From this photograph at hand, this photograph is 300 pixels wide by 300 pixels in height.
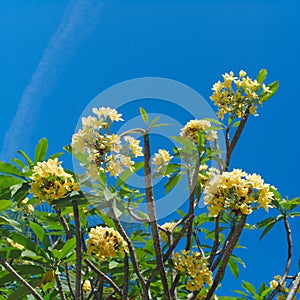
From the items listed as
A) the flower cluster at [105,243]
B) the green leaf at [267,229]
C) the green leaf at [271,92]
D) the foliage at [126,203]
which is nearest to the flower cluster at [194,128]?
the foliage at [126,203]

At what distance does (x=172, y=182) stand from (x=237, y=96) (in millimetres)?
609

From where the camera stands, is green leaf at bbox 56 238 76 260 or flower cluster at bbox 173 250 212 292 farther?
flower cluster at bbox 173 250 212 292

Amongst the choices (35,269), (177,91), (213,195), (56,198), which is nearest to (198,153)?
(177,91)

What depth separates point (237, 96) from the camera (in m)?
2.43

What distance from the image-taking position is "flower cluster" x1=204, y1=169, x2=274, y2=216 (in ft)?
5.32

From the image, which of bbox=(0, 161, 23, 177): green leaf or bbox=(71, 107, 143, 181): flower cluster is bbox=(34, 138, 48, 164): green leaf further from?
bbox=(71, 107, 143, 181): flower cluster

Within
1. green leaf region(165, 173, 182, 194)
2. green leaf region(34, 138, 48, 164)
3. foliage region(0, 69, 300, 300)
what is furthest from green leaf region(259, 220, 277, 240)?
green leaf region(34, 138, 48, 164)

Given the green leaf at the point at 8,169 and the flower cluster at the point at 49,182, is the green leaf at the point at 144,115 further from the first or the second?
the green leaf at the point at 8,169

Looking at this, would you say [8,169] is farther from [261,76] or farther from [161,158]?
[261,76]

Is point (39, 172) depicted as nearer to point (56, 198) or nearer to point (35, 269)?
point (56, 198)

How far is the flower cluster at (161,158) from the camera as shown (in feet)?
7.48

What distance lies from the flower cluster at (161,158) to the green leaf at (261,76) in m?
0.68

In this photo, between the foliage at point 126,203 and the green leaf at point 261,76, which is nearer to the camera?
the foliage at point 126,203

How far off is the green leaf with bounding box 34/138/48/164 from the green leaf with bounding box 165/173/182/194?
66 centimetres
